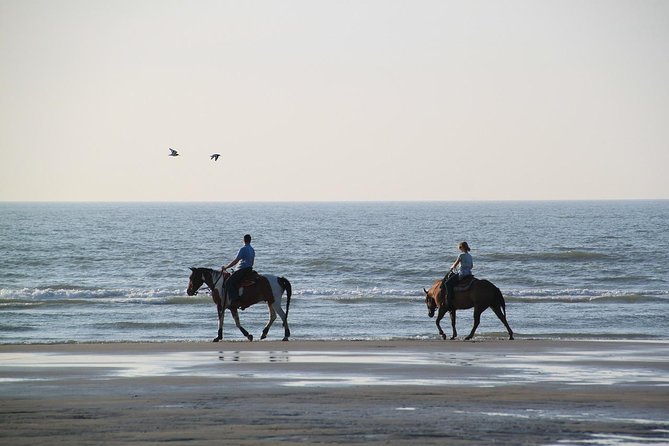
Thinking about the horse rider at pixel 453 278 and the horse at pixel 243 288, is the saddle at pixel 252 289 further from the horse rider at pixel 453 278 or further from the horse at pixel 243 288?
the horse rider at pixel 453 278

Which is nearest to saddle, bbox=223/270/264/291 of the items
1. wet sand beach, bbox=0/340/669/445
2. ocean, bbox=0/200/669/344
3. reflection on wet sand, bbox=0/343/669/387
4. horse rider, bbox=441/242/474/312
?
wet sand beach, bbox=0/340/669/445

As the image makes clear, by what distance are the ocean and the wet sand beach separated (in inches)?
274

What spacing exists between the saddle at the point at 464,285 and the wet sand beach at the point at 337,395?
2.15 meters

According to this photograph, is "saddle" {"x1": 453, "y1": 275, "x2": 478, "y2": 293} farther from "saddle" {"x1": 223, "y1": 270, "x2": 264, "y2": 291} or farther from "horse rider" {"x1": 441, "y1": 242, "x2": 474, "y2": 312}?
"saddle" {"x1": 223, "y1": 270, "x2": 264, "y2": 291}

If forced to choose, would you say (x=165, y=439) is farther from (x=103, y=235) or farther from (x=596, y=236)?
(x=103, y=235)

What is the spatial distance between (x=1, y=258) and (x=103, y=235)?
30.7 metres

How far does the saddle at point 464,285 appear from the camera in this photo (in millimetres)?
23016

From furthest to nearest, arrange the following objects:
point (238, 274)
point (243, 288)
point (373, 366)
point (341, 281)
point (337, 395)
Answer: point (341, 281) → point (243, 288) → point (238, 274) → point (373, 366) → point (337, 395)

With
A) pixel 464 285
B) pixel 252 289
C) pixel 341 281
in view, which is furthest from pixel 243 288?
pixel 341 281

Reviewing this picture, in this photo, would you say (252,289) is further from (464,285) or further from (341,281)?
(341,281)

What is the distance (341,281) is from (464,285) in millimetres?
29972

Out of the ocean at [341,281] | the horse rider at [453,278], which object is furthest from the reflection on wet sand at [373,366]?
the ocean at [341,281]

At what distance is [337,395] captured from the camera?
13969 millimetres

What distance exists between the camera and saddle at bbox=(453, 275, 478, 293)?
75.5 feet
